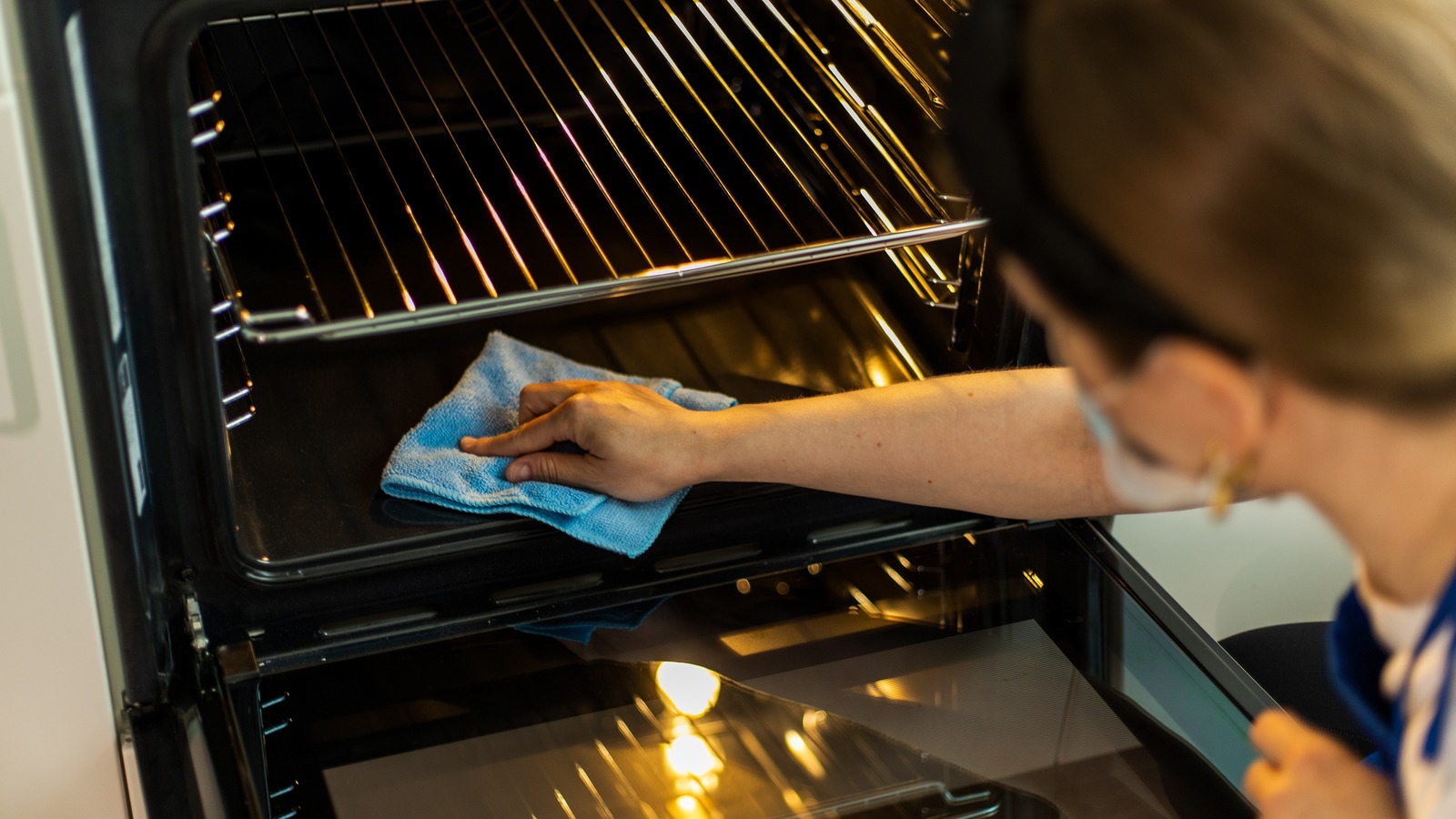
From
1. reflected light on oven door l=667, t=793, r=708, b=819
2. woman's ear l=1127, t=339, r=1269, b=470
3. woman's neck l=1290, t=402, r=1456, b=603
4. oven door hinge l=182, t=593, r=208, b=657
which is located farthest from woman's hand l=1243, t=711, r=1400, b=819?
oven door hinge l=182, t=593, r=208, b=657

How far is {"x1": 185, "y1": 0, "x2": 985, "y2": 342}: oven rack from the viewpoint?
1.24 meters

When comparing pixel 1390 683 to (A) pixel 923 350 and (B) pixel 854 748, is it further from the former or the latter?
(A) pixel 923 350

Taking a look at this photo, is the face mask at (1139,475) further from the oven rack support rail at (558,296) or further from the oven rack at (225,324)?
the oven rack at (225,324)

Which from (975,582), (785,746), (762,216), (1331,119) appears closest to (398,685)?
(785,746)

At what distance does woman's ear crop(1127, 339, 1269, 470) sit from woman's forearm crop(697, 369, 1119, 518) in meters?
0.54

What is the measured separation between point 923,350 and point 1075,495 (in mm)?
230

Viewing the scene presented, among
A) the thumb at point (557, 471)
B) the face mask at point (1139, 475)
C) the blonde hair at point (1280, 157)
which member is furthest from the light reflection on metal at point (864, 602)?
the blonde hair at point (1280, 157)

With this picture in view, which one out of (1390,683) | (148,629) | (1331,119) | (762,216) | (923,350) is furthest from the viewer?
(762,216)

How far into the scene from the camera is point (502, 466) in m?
1.06

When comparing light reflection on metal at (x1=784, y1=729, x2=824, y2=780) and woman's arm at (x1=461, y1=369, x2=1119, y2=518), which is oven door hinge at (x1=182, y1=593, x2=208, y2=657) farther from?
light reflection on metal at (x1=784, y1=729, x2=824, y2=780)

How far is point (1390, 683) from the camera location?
0.61m

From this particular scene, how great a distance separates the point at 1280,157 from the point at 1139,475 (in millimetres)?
165

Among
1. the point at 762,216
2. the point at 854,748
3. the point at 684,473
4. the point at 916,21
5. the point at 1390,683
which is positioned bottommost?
the point at 1390,683

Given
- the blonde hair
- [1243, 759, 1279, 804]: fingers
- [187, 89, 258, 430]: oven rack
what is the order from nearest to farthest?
1. the blonde hair
2. [1243, 759, 1279, 804]: fingers
3. [187, 89, 258, 430]: oven rack
